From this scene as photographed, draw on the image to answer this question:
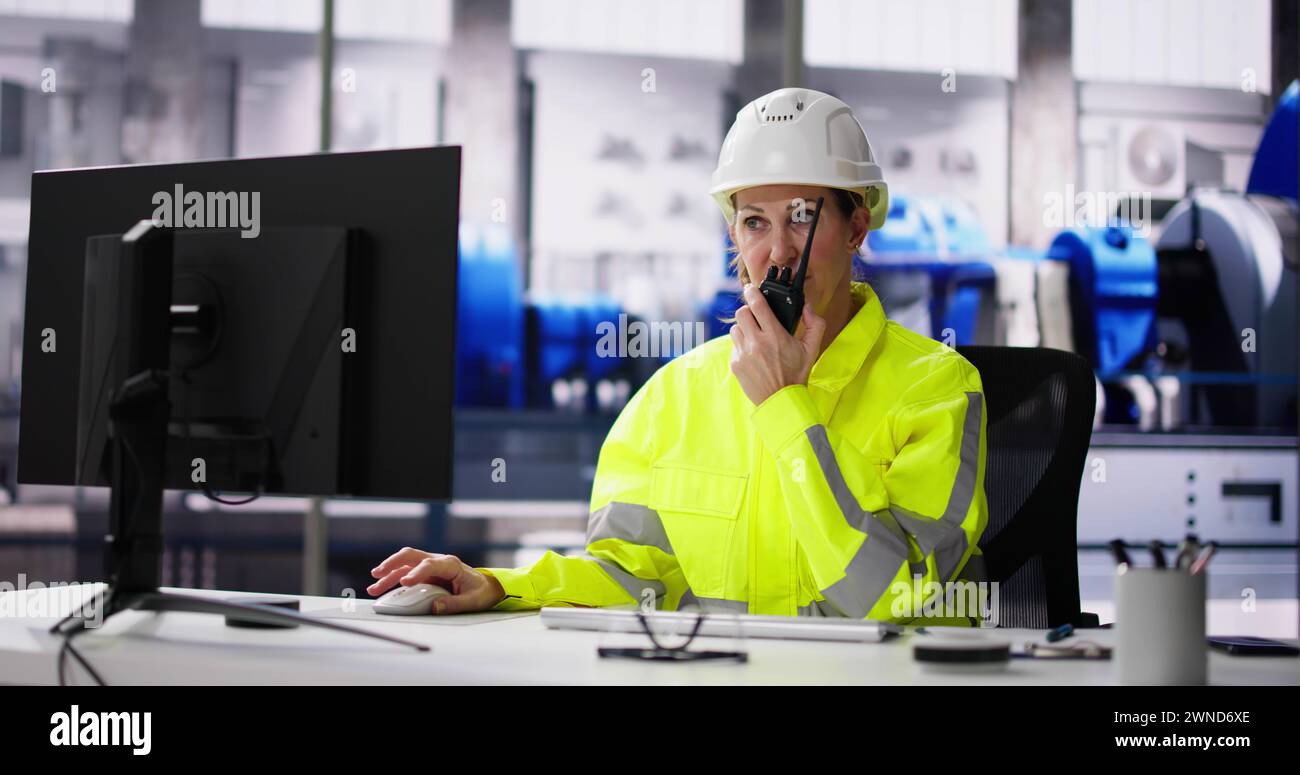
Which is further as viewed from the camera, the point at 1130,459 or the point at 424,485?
the point at 1130,459

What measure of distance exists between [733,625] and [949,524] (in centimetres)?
55

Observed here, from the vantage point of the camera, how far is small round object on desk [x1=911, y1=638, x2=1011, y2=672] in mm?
1271

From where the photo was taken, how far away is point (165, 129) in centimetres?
429

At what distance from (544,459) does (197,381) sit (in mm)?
2780

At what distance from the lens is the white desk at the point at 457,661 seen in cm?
123

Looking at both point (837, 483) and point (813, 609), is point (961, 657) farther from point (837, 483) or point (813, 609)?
point (813, 609)

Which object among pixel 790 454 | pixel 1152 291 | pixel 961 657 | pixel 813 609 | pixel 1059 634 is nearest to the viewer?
pixel 961 657

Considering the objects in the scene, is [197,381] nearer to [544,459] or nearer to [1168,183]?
[544,459]

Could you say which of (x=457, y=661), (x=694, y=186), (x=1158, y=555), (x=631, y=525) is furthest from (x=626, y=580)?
(x=694, y=186)

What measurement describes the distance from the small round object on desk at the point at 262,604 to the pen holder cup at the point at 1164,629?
944mm

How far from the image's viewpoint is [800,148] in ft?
6.48

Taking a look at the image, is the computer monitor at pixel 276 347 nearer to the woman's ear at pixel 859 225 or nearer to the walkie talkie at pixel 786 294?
the walkie talkie at pixel 786 294
